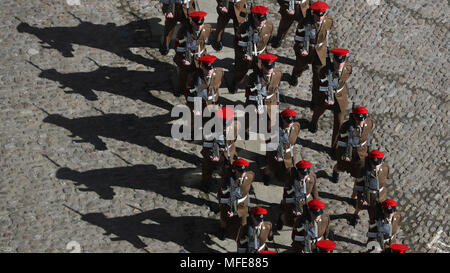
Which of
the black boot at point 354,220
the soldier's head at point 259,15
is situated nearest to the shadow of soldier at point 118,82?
the soldier's head at point 259,15

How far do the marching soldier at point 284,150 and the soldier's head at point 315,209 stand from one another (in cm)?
170

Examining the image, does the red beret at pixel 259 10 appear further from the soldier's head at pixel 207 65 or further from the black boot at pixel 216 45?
the black boot at pixel 216 45

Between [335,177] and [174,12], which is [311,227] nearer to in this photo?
[335,177]

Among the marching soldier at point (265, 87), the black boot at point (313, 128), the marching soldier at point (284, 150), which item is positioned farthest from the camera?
the black boot at point (313, 128)

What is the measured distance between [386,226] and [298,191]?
1.83 metres

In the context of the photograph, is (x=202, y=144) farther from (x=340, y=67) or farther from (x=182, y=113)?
(x=340, y=67)

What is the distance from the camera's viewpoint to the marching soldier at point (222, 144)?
19.8m

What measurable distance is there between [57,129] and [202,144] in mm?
3223

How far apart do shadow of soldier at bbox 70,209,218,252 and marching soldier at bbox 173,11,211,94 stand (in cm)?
344

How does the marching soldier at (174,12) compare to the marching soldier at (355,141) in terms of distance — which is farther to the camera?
the marching soldier at (174,12)

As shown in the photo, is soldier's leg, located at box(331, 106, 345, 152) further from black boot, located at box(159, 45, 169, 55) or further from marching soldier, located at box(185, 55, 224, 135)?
black boot, located at box(159, 45, 169, 55)

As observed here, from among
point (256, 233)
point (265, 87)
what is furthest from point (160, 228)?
point (265, 87)

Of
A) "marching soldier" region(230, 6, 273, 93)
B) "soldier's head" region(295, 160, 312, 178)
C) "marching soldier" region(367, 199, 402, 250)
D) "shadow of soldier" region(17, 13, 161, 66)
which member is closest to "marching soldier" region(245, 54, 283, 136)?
"marching soldier" region(230, 6, 273, 93)

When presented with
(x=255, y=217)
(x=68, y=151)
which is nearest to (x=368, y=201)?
(x=255, y=217)
